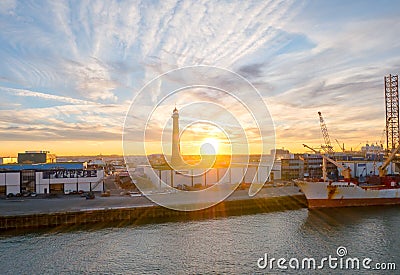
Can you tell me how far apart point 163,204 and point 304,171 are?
1704 centimetres

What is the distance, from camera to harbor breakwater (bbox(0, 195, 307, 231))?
12.4 metres

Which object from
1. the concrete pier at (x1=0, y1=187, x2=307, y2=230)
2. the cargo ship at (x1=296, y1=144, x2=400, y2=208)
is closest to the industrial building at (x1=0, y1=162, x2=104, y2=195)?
the concrete pier at (x1=0, y1=187, x2=307, y2=230)

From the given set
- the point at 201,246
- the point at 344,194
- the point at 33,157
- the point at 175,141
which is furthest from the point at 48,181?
the point at 344,194

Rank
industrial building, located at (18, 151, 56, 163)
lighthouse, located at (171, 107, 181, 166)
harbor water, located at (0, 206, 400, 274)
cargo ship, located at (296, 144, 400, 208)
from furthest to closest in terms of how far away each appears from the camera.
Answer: industrial building, located at (18, 151, 56, 163) → lighthouse, located at (171, 107, 181, 166) → cargo ship, located at (296, 144, 400, 208) → harbor water, located at (0, 206, 400, 274)

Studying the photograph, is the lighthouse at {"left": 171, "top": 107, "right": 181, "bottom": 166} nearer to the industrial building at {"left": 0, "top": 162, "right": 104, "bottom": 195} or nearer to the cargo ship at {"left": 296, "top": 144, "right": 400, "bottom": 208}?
the industrial building at {"left": 0, "top": 162, "right": 104, "bottom": 195}

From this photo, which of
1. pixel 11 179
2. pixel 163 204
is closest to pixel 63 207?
pixel 163 204

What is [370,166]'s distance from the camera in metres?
28.9

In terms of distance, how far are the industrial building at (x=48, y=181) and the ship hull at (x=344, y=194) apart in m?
11.1

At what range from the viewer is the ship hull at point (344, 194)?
16859 mm

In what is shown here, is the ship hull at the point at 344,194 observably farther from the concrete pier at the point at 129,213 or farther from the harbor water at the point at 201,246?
the harbor water at the point at 201,246

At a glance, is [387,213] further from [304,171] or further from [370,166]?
[370,166]

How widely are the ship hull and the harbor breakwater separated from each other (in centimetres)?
123

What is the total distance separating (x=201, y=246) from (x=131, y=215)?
4.95 metres

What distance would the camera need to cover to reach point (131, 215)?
1373 cm
